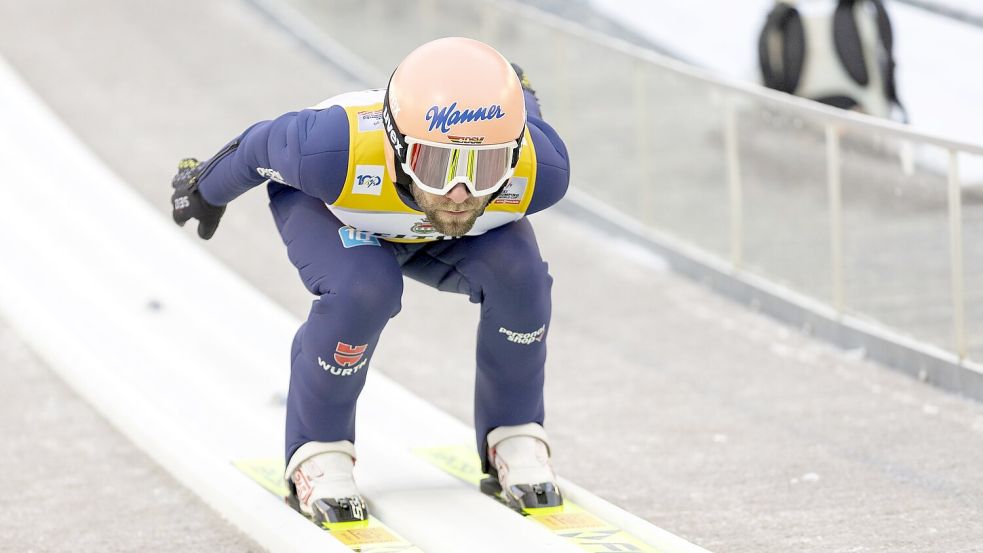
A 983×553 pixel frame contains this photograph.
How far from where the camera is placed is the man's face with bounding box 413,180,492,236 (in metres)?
2.97

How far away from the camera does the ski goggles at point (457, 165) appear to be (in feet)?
9.59

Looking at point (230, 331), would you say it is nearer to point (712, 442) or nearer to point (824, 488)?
point (712, 442)

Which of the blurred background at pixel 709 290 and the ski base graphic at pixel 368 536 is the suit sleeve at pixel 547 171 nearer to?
the ski base graphic at pixel 368 536

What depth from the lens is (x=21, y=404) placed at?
4660mm

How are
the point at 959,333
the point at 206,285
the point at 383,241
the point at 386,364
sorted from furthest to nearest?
the point at 206,285, the point at 386,364, the point at 959,333, the point at 383,241

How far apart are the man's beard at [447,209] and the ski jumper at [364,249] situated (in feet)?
0.19

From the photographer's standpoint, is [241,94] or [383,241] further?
[241,94]

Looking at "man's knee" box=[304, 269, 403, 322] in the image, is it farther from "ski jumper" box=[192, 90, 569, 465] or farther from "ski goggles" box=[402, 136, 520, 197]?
"ski goggles" box=[402, 136, 520, 197]

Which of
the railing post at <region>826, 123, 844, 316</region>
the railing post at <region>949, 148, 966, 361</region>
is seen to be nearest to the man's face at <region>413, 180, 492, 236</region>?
the railing post at <region>949, 148, 966, 361</region>


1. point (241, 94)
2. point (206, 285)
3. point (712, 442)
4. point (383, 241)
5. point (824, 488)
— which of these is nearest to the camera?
point (383, 241)

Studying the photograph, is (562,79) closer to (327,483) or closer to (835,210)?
(835,210)

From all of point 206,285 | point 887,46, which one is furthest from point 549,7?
point 206,285

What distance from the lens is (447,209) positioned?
9.83 ft

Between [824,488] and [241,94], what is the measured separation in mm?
5906
